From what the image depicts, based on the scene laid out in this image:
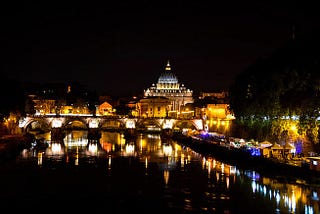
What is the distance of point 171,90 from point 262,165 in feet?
316

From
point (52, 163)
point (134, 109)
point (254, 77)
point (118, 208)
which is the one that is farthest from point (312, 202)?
point (134, 109)

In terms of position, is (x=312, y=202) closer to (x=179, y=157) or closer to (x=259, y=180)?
(x=259, y=180)

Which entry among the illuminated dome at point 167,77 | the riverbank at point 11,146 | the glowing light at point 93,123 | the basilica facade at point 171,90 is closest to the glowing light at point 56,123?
the glowing light at point 93,123

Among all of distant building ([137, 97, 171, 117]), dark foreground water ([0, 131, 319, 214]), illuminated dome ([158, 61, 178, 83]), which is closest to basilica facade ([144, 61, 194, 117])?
illuminated dome ([158, 61, 178, 83])

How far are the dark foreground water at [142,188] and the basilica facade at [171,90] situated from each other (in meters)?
83.4

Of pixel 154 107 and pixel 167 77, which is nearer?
pixel 154 107

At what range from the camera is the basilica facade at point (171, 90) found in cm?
11425

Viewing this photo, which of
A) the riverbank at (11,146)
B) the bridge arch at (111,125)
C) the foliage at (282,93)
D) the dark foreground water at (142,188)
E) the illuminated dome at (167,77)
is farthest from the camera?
the illuminated dome at (167,77)

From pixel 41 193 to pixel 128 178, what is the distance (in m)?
4.62

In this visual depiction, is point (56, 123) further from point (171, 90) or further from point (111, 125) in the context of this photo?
point (171, 90)

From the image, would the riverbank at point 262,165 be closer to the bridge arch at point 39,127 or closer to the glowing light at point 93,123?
the bridge arch at point 39,127

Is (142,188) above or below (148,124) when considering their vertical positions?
below

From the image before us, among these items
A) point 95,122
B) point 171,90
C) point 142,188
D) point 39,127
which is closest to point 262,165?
point 142,188

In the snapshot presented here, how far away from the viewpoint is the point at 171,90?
393 feet
